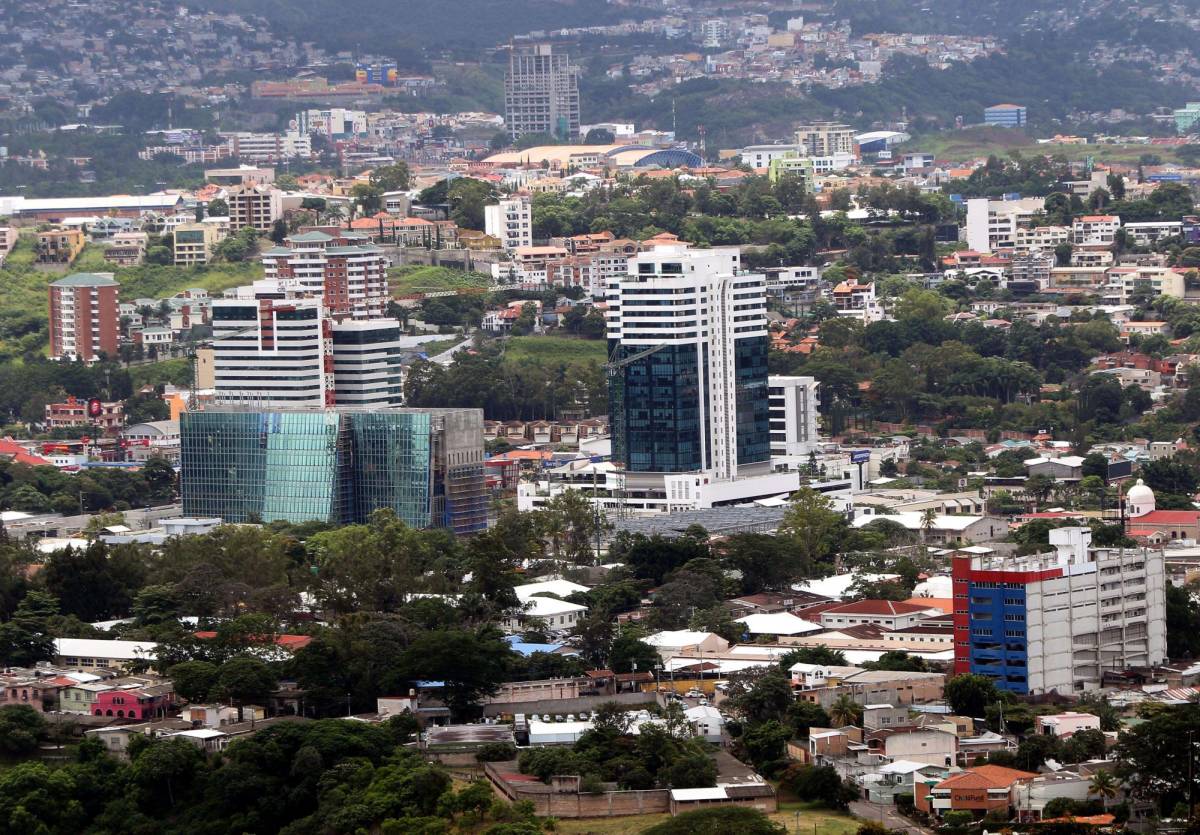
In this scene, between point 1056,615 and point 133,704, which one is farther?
point 133,704

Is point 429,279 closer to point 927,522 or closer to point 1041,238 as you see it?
point 1041,238

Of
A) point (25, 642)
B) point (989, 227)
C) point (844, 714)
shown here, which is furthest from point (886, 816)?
point (989, 227)

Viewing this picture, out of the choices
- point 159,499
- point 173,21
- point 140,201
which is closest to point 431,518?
point 159,499

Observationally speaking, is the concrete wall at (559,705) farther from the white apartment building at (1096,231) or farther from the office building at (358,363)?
the white apartment building at (1096,231)

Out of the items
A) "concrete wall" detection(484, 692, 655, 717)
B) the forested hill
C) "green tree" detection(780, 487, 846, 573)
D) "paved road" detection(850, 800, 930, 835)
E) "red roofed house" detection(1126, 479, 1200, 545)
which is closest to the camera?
"paved road" detection(850, 800, 930, 835)

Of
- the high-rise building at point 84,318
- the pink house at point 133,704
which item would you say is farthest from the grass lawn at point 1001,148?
the pink house at point 133,704

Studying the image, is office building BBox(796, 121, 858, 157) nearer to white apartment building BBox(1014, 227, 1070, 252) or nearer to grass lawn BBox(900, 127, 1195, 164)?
grass lawn BBox(900, 127, 1195, 164)

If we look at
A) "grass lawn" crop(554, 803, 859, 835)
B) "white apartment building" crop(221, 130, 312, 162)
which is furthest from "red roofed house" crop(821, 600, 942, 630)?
"white apartment building" crop(221, 130, 312, 162)
